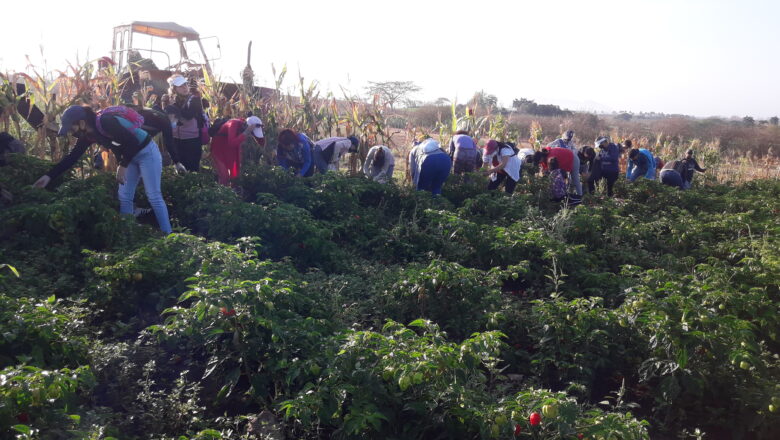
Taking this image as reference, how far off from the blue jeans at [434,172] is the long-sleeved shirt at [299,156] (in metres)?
1.54

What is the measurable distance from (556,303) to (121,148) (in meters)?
3.97

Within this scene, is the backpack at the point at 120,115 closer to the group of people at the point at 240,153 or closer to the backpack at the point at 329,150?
the group of people at the point at 240,153

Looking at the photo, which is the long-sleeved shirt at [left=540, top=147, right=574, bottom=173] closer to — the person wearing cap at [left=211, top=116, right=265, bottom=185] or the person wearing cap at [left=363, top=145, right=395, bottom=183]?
the person wearing cap at [left=363, top=145, right=395, bottom=183]

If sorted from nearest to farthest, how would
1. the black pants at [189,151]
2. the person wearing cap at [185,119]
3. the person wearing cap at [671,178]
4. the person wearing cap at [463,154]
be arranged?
the person wearing cap at [185,119], the black pants at [189,151], the person wearing cap at [463,154], the person wearing cap at [671,178]

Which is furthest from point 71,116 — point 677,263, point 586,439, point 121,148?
point 677,263

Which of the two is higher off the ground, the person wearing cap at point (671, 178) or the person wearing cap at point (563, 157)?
the person wearing cap at point (563, 157)

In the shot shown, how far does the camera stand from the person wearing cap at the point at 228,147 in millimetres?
6656

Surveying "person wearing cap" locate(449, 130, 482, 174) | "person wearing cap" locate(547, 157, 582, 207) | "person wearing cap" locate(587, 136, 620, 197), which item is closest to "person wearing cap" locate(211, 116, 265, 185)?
"person wearing cap" locate(449, 130, 482, 174)

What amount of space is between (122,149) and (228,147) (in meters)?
1.79

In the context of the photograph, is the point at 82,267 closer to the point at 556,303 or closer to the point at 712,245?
the point at 556,303

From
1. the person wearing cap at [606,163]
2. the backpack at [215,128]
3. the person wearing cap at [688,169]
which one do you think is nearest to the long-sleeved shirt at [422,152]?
the backpack at [215,128]

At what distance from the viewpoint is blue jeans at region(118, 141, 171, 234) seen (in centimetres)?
512

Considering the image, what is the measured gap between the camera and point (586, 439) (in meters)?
2.14

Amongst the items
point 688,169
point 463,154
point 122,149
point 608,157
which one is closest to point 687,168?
point 688,169
